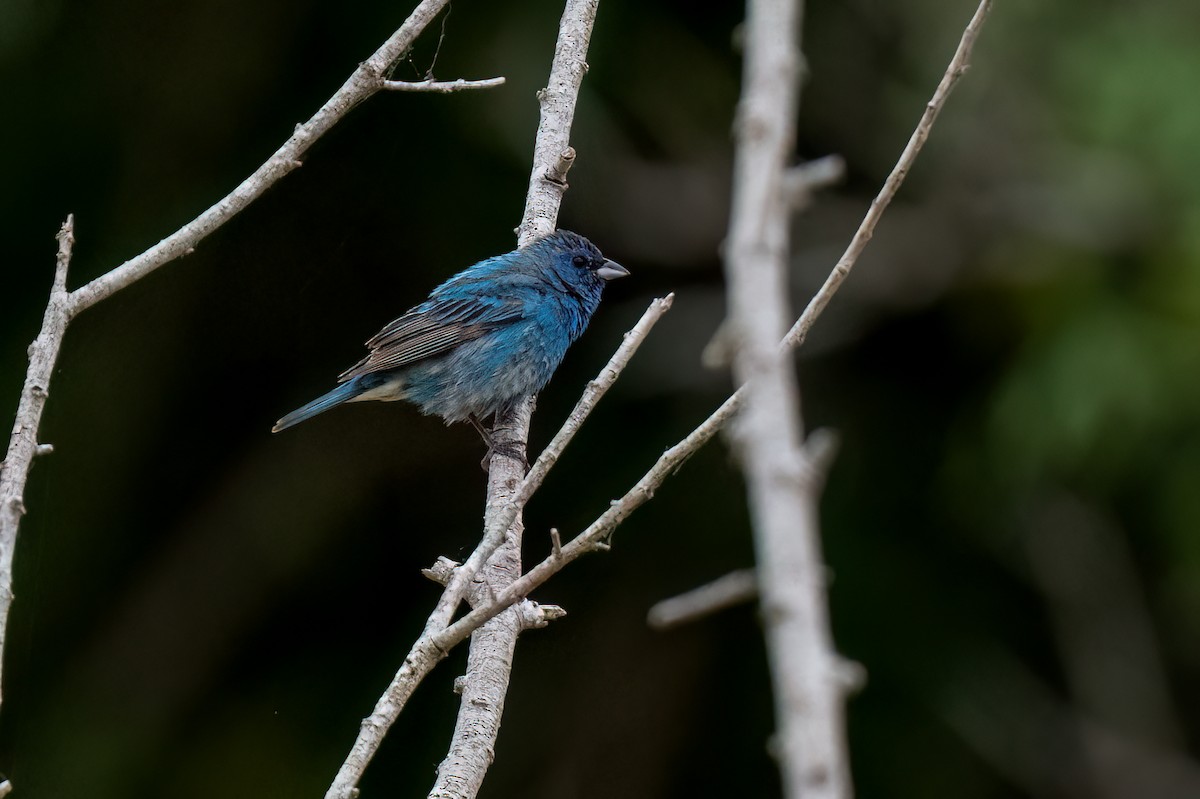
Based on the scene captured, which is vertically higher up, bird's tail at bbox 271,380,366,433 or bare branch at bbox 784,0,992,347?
bird's tail at bbox 271,380,366,433

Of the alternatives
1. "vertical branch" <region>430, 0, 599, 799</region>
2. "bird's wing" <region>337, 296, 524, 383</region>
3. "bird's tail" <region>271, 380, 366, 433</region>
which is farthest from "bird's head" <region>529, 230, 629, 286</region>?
"bird's tail" <region>271, 380, 366, 433</region>

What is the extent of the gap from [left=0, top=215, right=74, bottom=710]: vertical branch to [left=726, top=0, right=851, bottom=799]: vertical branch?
3.84 feet

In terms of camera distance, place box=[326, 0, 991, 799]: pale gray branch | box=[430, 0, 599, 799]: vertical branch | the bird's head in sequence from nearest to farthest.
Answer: box=[326, 0, 991, 799]: pale gray branch < box=[430, 0, 599, 799]: vertical branch < the bird's head

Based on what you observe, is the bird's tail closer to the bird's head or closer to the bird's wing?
the bird's wing

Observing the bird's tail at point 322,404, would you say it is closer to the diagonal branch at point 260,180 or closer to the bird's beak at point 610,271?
the bird's beak at point 610,271

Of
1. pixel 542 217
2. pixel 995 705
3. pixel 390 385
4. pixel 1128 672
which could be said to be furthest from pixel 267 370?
pixel 1128 672

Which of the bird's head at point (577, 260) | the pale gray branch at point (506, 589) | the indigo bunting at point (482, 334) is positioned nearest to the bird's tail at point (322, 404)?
the indigo bunting at point (482, 334)

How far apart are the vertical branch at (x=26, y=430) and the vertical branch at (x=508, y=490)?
2.48ft

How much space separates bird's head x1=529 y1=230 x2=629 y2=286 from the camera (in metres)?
4.71

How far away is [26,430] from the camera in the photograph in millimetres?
1990

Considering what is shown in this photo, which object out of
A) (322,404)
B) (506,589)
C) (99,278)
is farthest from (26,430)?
(322,404)

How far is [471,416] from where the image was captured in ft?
15.5

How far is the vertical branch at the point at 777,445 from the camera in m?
0.89

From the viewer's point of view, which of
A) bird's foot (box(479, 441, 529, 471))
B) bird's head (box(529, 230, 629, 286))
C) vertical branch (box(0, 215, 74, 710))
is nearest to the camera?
vertical branch (box(0, 215, 74, 710))
